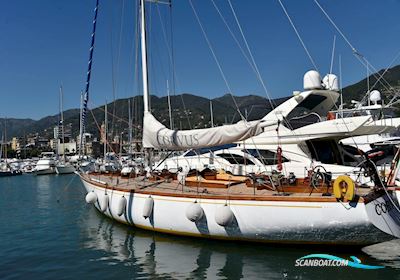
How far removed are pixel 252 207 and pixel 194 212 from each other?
1468 mm

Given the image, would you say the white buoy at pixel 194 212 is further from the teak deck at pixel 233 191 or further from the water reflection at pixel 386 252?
the water reflection at pixel 386 252

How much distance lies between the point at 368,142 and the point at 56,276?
2036 cm

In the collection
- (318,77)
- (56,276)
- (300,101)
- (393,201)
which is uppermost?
(318,77)

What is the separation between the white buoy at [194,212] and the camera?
32.6 feet

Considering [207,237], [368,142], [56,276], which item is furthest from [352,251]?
[368,142]

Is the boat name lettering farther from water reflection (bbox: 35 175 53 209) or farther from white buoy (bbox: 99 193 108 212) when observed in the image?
water reflection (bbox: 35 175 53 209)

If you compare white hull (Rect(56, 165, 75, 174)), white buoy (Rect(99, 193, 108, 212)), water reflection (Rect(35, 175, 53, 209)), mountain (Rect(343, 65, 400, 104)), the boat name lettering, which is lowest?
water reflection (Rect(35, 175, 53, 209))

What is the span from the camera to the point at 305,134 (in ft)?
45.3

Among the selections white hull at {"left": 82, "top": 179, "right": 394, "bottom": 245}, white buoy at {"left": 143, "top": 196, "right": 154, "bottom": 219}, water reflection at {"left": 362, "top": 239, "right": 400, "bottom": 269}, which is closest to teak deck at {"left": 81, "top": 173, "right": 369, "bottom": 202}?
white hull at {"left": 82, "top": 179, "right": 394, "bottom": 245}

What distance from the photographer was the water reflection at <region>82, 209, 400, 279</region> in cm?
840

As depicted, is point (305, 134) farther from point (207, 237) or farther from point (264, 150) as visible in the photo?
point (207, 237)

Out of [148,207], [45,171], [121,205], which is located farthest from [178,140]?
[45,171]

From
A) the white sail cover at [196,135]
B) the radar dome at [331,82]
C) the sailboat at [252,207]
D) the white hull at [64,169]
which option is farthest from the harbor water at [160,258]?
the white hull at [64,169]

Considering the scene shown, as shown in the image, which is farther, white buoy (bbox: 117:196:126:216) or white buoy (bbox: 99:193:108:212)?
Result: white buoy (bbox: 99:193:108:212)
